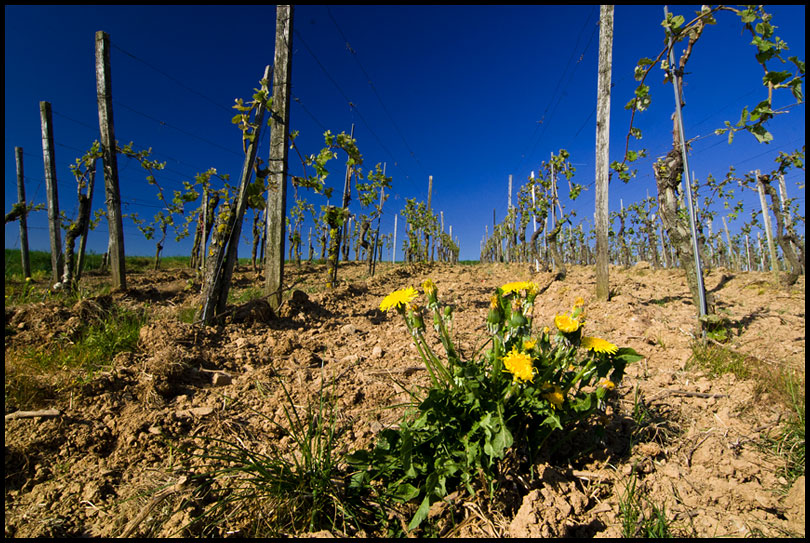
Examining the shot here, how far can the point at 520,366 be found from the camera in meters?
1.26

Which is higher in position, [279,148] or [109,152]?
[109,152]

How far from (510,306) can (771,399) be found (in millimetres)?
1822

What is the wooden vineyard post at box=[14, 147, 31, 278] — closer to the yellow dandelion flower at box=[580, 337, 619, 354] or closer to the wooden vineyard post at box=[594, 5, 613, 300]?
the yellow dandelion flower at box=[580, 337, 619, 354]

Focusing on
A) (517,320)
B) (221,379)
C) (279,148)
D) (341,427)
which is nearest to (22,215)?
(279,148)

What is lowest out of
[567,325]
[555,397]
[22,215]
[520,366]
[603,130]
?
[555,397]

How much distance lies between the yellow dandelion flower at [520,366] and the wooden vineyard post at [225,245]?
3117 mm

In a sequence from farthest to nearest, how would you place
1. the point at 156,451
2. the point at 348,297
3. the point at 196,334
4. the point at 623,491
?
the point at 348,297, the point at 196,334, the point at 156,451, the point at 623,491

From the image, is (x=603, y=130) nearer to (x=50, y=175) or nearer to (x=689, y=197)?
(x=689, y=197)

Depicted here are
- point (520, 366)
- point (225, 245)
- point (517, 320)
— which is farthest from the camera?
point (225, 245)

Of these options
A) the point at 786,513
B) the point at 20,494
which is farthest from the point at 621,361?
the point at 20,494

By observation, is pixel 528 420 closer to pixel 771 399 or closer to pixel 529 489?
pixel 529 489

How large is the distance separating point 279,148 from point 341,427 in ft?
12.1

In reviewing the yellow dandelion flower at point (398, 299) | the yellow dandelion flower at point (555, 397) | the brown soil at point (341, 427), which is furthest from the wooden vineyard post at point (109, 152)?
the yellow dandelion flower at point (555, 397)

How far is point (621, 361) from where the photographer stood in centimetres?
137
